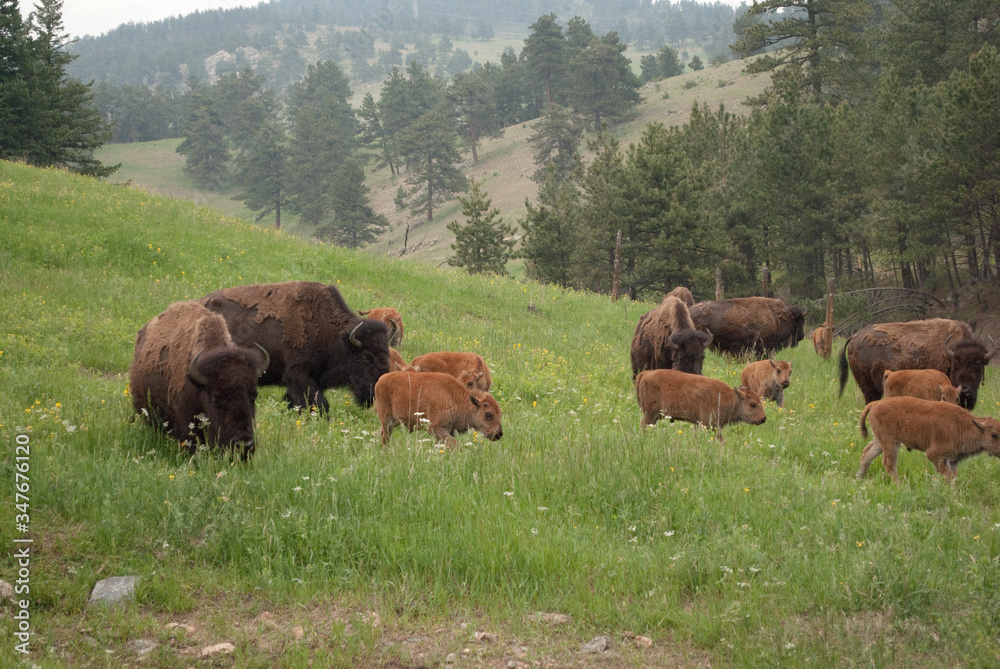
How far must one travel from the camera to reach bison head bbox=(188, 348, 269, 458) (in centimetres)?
689

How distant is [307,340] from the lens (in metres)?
10.6

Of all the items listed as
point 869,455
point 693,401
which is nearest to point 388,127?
point 693,401

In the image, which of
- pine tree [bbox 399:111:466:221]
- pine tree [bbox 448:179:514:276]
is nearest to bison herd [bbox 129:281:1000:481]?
pine tree [bbox 448:179:514:276]

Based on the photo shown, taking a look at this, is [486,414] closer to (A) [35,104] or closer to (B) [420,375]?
(B) [420,375]

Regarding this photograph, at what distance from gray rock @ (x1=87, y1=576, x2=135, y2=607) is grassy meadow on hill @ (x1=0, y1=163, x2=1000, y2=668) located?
0.28ft

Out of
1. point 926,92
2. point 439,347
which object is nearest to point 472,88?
point 926,92

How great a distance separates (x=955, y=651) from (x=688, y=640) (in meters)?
1.61

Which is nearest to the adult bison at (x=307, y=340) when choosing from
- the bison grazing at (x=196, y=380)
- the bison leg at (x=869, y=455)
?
the bison grazing at (x=196, y=380)

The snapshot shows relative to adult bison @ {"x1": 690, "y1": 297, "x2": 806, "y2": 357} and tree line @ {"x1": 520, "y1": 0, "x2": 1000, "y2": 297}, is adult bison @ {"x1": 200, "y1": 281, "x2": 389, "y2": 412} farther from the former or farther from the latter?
tree line @ {"x1": 520, "y1": 0, "x2": 1000, "y2": 297}

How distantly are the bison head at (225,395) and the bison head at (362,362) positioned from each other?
335 cm

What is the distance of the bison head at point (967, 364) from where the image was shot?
1227 centimetres

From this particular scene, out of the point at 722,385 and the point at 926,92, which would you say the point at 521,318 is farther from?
the point at 926,92

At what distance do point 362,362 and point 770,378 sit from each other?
23.8ft

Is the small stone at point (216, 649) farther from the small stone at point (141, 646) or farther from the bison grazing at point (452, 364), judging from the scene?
the bison grazing at point (452, 364)
